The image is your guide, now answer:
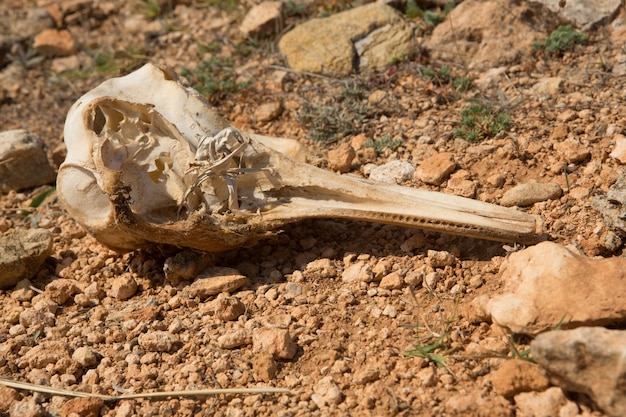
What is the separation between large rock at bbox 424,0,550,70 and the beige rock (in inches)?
98.4

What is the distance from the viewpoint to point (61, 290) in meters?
3.78

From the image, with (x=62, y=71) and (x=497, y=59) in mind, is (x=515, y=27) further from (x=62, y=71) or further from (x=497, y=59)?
(x=62, y=71)

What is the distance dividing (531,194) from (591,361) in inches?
52.3

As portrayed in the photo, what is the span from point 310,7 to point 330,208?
2.61 m

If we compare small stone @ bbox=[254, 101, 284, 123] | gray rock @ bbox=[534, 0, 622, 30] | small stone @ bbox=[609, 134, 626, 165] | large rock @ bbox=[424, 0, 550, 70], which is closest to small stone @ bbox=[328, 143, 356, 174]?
small stone @ bbox=[254, 101, 284, 123]

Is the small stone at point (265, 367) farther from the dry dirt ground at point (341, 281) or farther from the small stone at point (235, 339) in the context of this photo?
the small stone at point (235, 339)

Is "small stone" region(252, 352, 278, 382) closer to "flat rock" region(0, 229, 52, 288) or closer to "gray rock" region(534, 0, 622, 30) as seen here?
"flat rock" region(0, 229, 52, 288)

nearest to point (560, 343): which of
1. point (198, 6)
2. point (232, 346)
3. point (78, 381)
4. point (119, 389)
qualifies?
point (232, 346)

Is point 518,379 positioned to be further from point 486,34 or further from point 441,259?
point 486,34

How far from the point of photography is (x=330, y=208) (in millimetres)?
3572

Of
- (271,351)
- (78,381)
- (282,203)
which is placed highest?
(282,203)

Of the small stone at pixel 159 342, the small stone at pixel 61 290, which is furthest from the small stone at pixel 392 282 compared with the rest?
the small stone at pixel 61 290

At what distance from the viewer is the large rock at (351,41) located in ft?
16.3

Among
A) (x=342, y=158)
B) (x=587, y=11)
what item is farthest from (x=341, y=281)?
(x=587, y=11)
